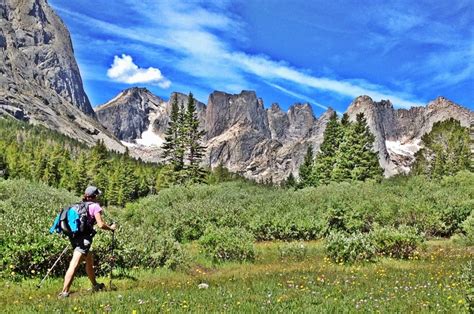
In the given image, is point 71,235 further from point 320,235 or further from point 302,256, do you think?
point 320,235

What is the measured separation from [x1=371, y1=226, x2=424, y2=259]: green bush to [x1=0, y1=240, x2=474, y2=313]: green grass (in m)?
2.53

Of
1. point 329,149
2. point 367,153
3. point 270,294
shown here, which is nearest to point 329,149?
point 329,149

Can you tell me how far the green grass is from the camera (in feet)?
26.3

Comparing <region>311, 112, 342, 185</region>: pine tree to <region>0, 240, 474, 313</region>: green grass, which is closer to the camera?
<region>0, 240, 474, 313</region>: green grass

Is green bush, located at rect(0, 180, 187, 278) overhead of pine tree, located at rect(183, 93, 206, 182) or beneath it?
beneath

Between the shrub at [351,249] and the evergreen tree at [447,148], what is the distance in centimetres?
5135

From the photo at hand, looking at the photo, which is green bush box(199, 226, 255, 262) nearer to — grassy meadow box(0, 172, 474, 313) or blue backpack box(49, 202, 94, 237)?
grassy meadow box(0, 172, 474, 313)

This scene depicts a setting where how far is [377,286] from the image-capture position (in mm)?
10219

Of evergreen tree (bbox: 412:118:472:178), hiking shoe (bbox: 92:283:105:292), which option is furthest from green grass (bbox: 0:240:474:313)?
evergreen tree (bbox: 412:118:472:178)

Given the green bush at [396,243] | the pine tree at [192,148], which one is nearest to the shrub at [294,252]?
the green bush at [396,243]

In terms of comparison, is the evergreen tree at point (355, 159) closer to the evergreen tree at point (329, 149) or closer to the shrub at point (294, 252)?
the evergreen tree at point (329, 149)

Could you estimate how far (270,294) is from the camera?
9273mm

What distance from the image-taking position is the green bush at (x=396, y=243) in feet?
55.2

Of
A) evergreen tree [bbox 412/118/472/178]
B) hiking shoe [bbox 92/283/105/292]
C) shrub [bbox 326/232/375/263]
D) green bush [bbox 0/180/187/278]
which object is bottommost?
hiking shoe [bbox 92/283/105/292]
